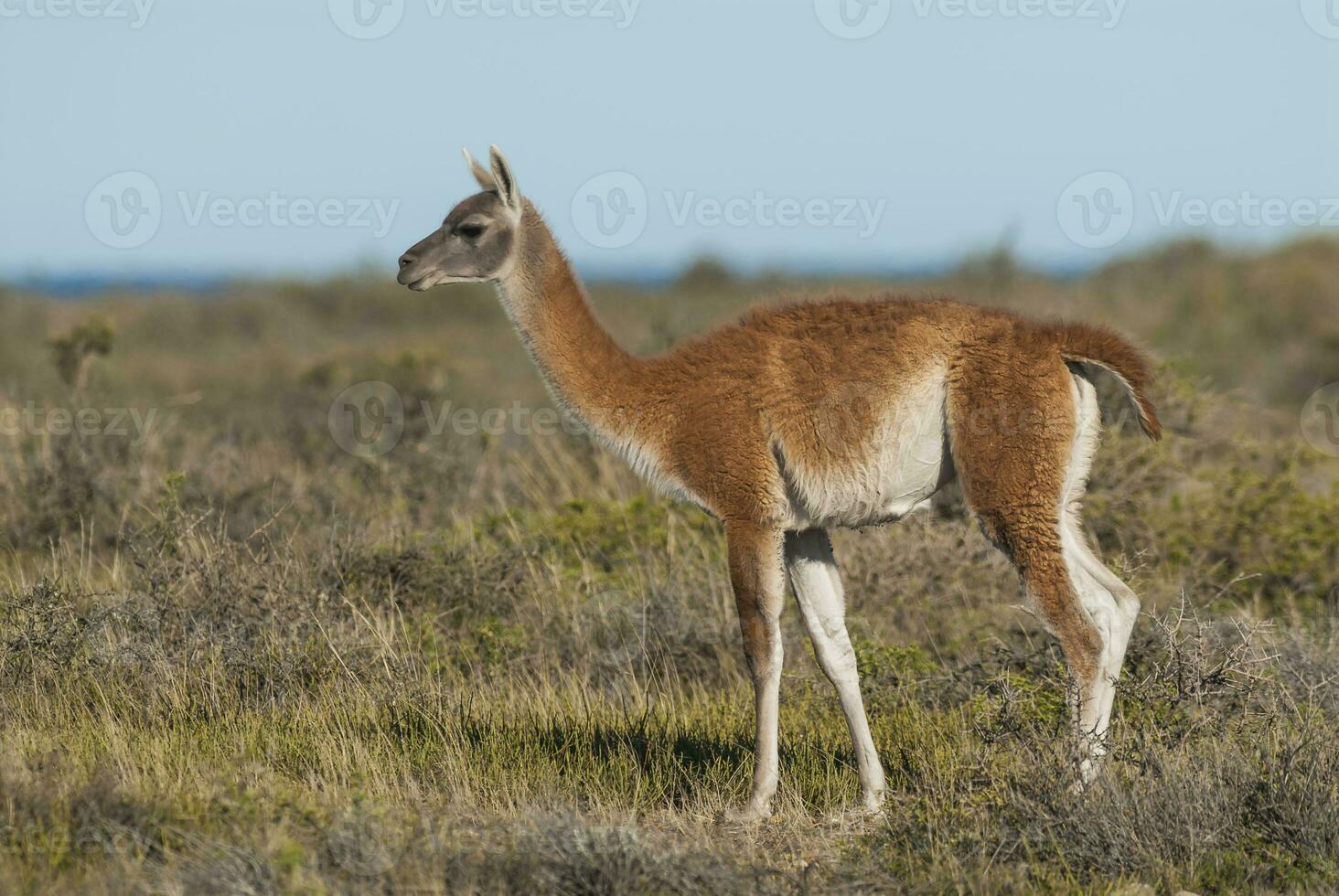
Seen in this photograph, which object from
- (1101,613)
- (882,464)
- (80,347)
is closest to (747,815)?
(882,464)

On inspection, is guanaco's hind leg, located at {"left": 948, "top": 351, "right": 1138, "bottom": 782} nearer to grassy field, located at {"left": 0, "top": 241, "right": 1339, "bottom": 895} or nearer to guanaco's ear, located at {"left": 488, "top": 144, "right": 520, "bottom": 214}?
grassy field, located at {"left": 0, "top": 241, "right": 1339, "bottom": 895}

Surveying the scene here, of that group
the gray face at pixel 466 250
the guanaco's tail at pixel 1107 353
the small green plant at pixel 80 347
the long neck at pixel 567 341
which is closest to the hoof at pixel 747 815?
the long neck at pixel 567 341

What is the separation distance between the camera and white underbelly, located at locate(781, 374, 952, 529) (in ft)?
20.3

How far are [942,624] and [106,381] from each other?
34.9 ft

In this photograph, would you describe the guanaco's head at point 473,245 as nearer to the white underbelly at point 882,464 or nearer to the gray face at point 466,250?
the gray face at point 466,250

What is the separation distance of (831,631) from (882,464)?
858 mm

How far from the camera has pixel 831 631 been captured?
6.50m

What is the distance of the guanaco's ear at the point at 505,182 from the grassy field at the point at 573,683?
131 centimetres

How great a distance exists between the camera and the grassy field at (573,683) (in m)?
5.09

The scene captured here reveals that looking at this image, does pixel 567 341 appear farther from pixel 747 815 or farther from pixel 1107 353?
pixel 1107 353

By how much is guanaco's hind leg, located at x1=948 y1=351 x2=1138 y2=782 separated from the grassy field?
Answer: 0.24 metres

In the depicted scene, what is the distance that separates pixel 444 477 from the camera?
11.5 meters

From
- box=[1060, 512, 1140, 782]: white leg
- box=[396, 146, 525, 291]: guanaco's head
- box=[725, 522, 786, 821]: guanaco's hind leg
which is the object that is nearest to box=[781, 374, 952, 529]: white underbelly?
box=[725, 522, 786, 821]: guanaco's hind leg

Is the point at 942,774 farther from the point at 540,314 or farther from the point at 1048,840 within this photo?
the point at 540,314
